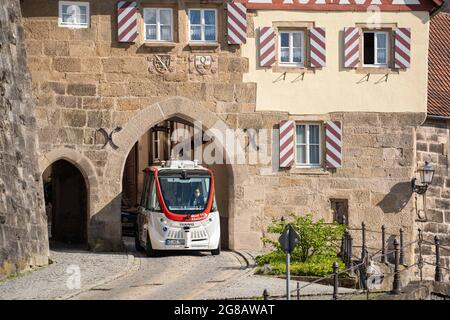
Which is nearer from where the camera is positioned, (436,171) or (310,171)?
(310,171)

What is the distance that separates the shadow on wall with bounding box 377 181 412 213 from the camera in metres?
31.9

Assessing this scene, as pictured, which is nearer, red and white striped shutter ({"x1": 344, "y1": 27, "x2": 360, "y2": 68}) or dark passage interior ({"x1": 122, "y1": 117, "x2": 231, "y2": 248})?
A: red and white striped shutter ({"x1": 344, "y1": 27, "x2": 360, "y2": 68})

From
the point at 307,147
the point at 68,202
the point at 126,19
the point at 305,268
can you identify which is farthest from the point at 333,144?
the point at 68,202

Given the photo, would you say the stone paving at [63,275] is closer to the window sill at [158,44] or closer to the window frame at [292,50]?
the window sill at [158,44]

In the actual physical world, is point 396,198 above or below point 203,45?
below

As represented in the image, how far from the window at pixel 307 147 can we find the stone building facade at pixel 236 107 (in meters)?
0.23

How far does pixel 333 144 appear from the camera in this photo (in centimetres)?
3178

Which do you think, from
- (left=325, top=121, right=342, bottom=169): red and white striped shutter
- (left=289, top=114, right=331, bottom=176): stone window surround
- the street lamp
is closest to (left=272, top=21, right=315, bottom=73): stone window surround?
(left=289, top=114, right=331, bottom=176): stone window surround

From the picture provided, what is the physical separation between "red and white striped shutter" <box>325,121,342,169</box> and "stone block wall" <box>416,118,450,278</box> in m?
2.08

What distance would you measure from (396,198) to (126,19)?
7297 millimetres

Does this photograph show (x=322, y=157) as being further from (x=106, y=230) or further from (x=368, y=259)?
(x=368, y=259)

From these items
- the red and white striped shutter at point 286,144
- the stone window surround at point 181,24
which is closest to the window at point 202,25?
the stone window surround at point 181,24

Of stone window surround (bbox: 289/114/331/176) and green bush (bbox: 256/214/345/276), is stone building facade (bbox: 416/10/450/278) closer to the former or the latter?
stone window surround (bbox: 289/114/331/176)
